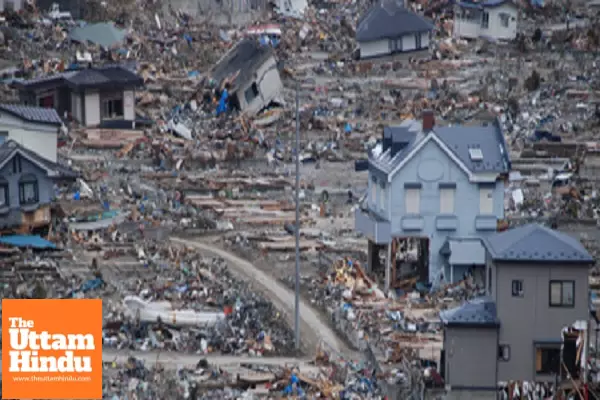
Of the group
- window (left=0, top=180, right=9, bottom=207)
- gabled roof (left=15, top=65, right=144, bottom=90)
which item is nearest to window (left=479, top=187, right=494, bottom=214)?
window (left=0, top=180, right=9, bottom=207)

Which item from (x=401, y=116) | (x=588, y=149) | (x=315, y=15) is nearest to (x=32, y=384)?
(x=588, y=149)

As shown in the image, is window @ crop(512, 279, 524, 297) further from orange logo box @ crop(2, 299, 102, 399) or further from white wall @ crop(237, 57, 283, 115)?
white wall @ crop(237, 57, 283, 115)

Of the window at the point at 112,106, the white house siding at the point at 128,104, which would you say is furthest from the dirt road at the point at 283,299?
the white house siding at the point at 128,104

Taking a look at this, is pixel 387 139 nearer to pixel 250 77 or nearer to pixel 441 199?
pixel 441 199

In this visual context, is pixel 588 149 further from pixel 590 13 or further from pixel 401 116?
pixel 590 13

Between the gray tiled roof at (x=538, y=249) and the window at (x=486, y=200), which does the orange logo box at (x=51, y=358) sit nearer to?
the gray tiled roof at (x=538, y=249)

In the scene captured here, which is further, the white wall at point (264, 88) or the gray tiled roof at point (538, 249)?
the white wall at point (264, 88)

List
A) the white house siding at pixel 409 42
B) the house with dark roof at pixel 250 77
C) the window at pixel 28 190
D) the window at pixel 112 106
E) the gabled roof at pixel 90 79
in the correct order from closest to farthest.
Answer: the window at pixel 28 190
the gabled roof at pixel 90 79
the window at pixel 112 106
the house with dark roof at pixel 250 77
the white house siding at pixel 409 42

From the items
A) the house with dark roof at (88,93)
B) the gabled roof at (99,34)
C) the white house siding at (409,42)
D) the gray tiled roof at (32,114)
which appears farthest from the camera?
the white house siding at (409,42)
